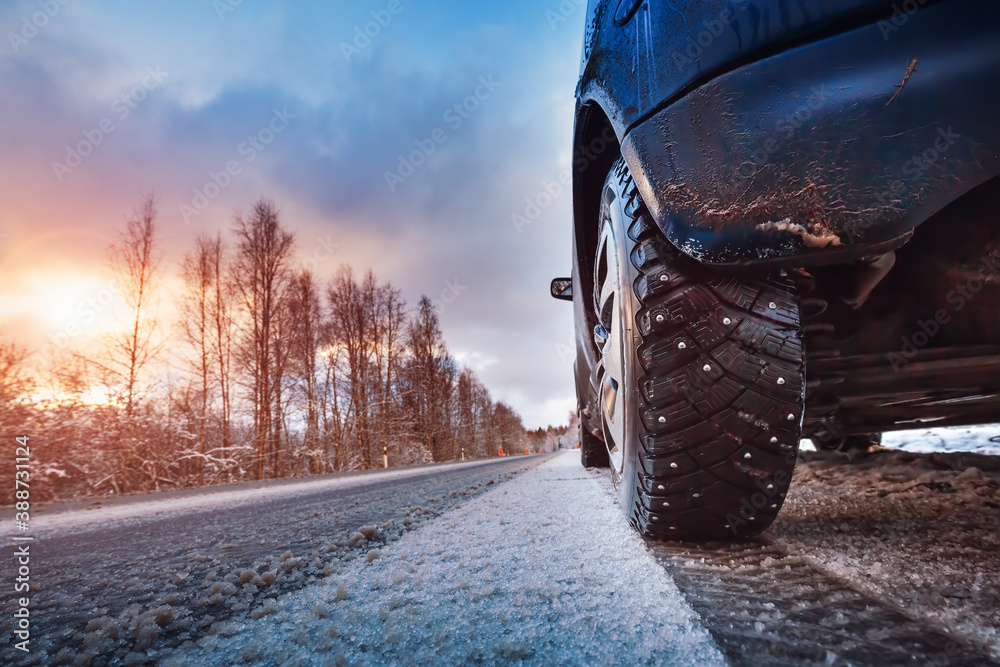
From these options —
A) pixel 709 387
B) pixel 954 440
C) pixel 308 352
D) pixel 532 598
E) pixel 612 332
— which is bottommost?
pixel 954 440

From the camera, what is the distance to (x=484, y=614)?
28.6 inches

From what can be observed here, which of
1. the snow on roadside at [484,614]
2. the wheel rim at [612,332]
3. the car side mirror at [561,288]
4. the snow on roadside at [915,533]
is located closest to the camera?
the snow on roadside at [484,614]

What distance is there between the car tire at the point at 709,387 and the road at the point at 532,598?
Result: 16 centimetres

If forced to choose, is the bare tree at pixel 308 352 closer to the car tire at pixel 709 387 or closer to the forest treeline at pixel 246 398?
the forest treeline at pixel 246 398

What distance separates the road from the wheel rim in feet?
1.09

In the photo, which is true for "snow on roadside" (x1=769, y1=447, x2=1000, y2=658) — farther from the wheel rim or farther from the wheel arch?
the wheel arch

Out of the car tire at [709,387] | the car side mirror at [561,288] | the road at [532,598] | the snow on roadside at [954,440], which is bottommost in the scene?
the snow on roadside at [954,440]

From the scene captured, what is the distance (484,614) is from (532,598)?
11 centimetres

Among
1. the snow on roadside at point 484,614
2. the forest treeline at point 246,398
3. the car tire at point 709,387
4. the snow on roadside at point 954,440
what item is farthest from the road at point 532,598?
the forest treeline at point 246,398

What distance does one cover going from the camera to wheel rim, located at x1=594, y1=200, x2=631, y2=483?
3.83ft

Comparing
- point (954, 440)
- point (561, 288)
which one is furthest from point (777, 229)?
point (954, 440)

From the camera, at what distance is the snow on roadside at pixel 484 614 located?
23.1 inches

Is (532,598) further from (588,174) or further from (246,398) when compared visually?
(246,398)

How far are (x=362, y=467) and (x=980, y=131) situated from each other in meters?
20.8
